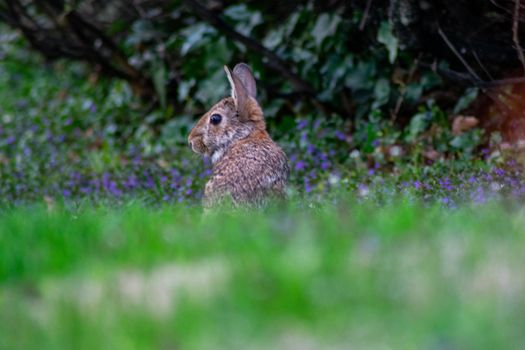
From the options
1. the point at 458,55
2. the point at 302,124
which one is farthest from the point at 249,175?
the point at 302,124

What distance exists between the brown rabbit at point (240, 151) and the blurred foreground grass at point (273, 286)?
210 centimetres

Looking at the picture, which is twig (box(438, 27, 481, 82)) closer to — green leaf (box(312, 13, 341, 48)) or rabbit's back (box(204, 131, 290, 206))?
green leaf (box(312, 13, 341, 48))

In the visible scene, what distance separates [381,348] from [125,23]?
32.7 feet

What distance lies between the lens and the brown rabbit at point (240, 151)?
6.99 metres

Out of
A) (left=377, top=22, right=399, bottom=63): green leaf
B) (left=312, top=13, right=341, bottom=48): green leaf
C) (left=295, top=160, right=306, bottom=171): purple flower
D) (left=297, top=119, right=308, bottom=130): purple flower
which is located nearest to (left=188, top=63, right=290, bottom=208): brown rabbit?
(left=295, top=160, right=306, bottom=171): purple flower

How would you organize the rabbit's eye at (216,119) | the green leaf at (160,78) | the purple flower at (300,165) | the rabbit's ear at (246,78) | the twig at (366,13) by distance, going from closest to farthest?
the rabbit's eye at (216,119) < the rabbit's ear at (246,78) < the twig at (366,13) < the purple flower at (300,165) < the green leaf at (160,78)

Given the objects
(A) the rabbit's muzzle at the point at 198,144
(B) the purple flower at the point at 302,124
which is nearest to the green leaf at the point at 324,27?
(B) the purple flower at the point at 302,124

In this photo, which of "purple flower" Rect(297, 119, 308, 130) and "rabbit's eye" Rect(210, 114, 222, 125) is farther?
"purple flower" Rect(297, 119, 308, 130)

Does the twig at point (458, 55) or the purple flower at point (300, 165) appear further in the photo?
the purple flower at point (300, 165)

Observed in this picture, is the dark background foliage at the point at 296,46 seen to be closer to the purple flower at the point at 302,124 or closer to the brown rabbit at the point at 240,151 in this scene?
the purple flower at the point at 302,124

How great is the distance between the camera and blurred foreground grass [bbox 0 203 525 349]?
3.31 m

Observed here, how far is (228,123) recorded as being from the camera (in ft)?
27.2

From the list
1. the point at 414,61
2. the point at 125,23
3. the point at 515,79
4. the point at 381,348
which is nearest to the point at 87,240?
the point at 381,348

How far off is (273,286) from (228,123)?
4.70 metres
